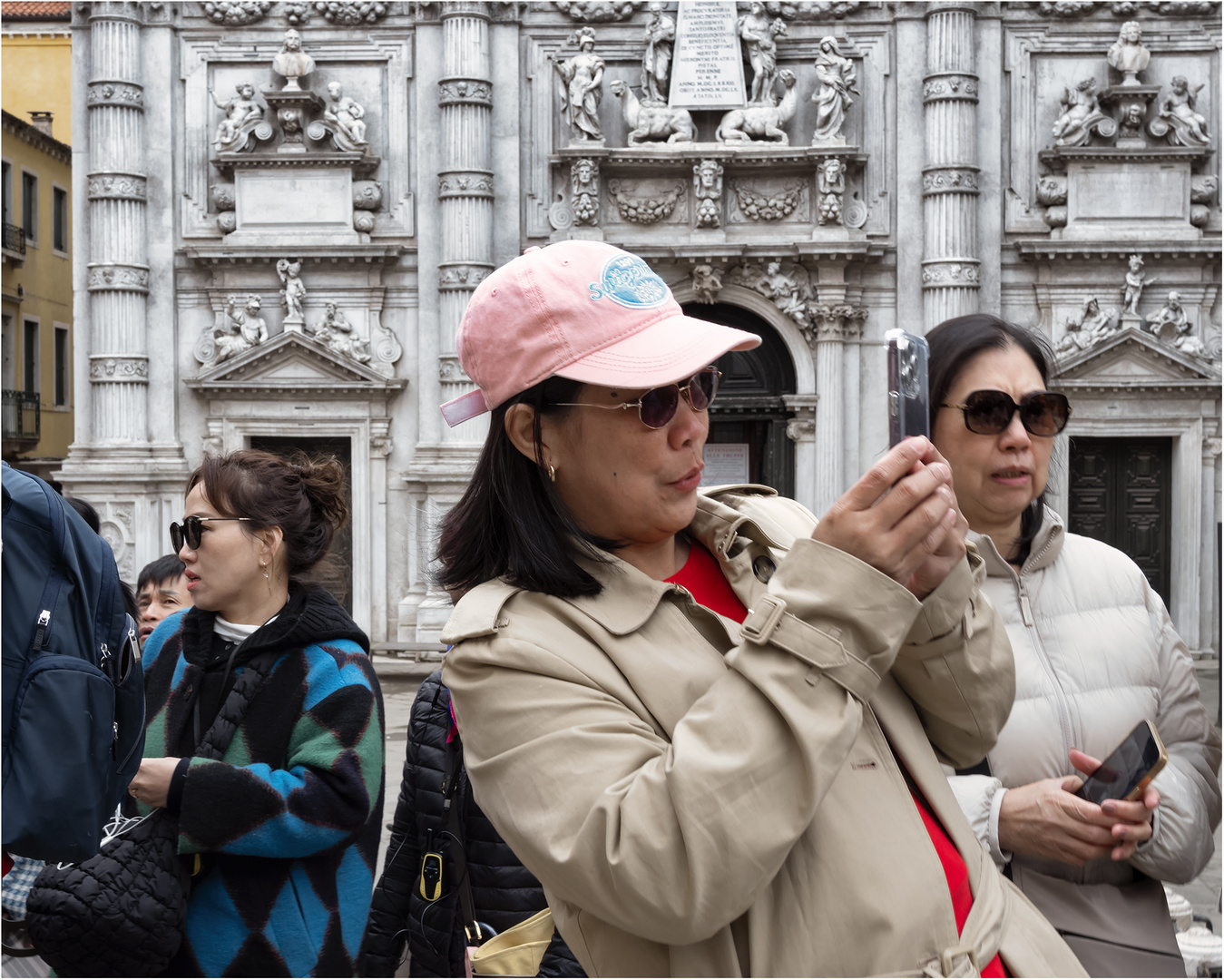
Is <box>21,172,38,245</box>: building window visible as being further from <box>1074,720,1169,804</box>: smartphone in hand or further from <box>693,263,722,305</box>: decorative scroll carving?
<box>1074,720,1169,804</box>: smartphone in hand

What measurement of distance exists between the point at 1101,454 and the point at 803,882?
565 inches

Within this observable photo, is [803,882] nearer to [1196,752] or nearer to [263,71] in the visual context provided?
[1196,752]

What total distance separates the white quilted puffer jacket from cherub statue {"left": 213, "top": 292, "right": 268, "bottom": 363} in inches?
526

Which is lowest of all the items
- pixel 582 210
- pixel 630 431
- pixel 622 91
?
pixel 630 431

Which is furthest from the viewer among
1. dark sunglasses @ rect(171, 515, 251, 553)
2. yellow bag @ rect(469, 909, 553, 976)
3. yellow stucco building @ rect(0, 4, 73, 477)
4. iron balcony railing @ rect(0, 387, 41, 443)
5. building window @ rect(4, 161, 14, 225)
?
yellow stucco building @ rect(0, 4, 73, 477)

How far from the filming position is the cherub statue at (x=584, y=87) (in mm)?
14125

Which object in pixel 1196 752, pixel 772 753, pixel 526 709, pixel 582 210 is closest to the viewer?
pixel 772 753

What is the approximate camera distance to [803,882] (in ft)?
4.55

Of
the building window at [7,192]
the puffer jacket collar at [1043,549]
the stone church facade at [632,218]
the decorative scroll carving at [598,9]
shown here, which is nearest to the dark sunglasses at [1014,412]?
the puffer jacket collar at [1043,549]

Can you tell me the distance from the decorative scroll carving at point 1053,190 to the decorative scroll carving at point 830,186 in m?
2.46

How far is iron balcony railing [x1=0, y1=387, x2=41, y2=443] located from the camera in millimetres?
23094

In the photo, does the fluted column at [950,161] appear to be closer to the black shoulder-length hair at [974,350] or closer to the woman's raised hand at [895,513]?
the black shoulder-length hair at [974,350]

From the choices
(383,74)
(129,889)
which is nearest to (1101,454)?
(383,74)

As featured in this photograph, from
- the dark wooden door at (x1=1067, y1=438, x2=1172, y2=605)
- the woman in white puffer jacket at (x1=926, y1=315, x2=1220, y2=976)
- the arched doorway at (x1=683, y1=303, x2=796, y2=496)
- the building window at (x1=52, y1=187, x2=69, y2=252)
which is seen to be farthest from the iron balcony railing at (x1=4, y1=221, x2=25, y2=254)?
the woman in white puffer jacket at (x1=926, y1=315, x2=1220, y2=976)
